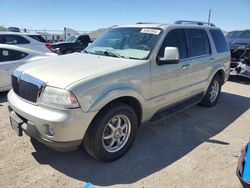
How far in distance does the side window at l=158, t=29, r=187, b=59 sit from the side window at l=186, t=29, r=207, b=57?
210mm

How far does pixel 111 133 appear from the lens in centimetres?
344

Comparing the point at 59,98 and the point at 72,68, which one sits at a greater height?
the point at 72,68

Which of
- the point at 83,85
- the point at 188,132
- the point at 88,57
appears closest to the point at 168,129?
the point at 188,132

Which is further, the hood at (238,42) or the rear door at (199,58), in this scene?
the hood at (238,42)

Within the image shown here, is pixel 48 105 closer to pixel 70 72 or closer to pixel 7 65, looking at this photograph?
pixel 70 72

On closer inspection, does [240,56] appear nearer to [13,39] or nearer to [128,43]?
[128,43]

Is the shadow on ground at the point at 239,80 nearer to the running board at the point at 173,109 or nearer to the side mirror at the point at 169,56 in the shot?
the running board at the point at 173,109

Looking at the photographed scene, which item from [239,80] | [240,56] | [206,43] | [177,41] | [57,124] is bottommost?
[239,80]

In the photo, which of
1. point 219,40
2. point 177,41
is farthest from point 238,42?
point 177,41

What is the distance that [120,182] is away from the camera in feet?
10.1

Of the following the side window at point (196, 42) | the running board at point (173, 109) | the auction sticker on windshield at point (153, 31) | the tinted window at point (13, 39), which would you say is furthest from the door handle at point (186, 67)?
the tinted window at point (13, 39)

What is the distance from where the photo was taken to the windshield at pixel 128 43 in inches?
152

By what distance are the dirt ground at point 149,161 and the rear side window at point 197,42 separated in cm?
146

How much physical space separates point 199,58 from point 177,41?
0.82 meters
